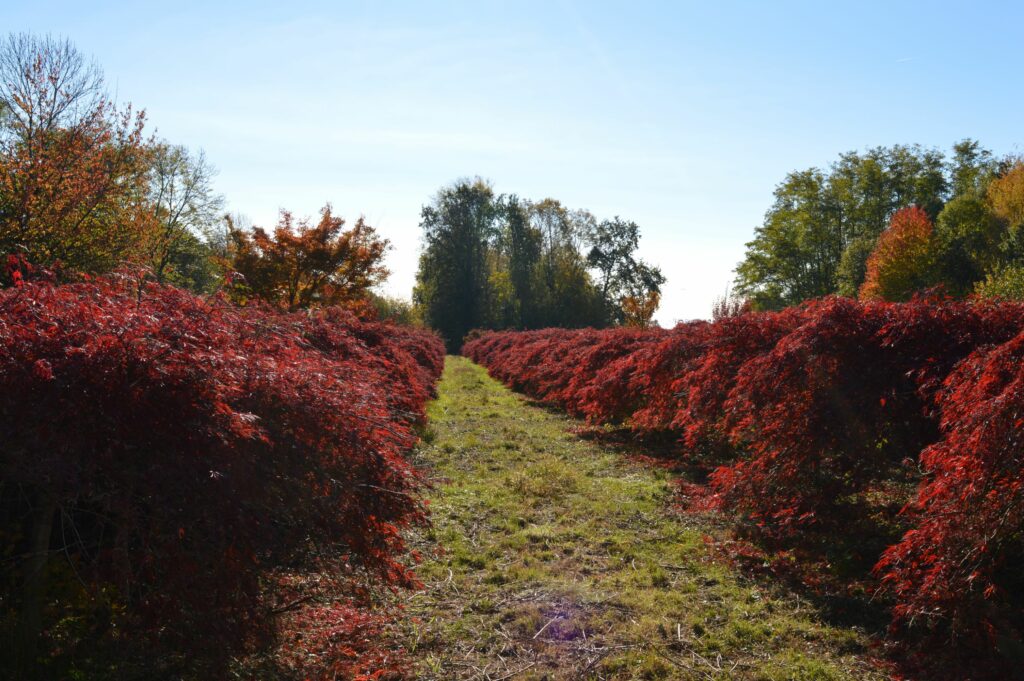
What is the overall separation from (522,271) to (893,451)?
155ft

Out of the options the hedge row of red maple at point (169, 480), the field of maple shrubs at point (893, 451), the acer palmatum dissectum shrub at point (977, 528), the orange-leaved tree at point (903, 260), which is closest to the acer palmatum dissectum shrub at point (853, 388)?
the field of maple shrubs at point (893, 451)

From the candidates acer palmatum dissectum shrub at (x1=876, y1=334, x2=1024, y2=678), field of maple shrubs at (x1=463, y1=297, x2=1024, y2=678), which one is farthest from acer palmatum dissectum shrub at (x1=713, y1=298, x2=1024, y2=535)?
acer palmatum dissectum shrub at (x1=876, y1=334, x2=1024, y2=678)

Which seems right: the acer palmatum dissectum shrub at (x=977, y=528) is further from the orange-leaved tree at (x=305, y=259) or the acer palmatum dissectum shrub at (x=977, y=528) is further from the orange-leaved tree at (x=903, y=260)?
the orange-leaved tree at (x=903, y=260)

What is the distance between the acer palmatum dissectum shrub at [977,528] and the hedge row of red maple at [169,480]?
121 inches

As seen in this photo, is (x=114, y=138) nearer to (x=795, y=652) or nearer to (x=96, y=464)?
(x=96, y=464)

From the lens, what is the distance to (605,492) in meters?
8.23

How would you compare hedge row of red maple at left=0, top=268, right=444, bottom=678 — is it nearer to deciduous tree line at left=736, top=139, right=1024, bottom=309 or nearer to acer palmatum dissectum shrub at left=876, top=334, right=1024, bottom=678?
acer palmatum dissectum shrub at left=876, top=334, right=1024, bottom=678

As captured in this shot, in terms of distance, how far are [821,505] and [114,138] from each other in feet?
65.0

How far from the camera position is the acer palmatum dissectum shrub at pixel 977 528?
350cm

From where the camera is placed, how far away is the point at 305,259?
76.1 feet

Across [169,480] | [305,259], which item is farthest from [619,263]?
[169,480]

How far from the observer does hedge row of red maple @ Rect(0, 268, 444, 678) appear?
2.65 m

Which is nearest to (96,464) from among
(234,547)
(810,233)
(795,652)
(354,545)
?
(234,547)

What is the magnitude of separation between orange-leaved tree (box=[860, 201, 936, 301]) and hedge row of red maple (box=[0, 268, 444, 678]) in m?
36.7
